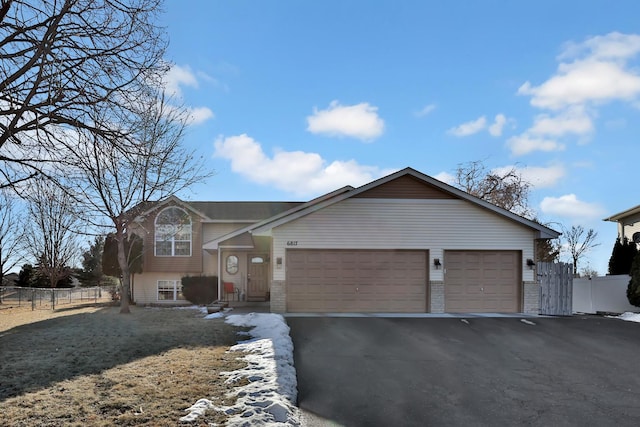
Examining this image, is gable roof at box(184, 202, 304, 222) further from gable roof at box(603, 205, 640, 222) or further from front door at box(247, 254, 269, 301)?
gable roof at box(603, 205, 640, 222)

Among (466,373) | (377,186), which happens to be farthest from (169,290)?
(466,373)

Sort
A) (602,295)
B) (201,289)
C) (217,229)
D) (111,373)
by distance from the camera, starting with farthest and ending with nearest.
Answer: (217,229), (201,289), (602,295), (111,373)

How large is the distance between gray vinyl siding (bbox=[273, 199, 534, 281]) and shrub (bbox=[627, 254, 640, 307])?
442 cm

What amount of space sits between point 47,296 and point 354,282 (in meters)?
16.0

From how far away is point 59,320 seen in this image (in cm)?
1485

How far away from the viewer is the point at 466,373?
28.0 ft

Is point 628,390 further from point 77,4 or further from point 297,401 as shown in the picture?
point 77,4

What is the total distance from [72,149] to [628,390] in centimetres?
1005

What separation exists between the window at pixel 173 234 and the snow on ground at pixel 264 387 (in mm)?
12265

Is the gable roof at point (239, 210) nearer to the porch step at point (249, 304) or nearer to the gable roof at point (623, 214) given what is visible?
the porch step at point (249, 304)

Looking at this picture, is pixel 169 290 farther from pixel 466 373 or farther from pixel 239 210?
pixel 466 373

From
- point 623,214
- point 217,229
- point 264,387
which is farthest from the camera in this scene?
point 623,214

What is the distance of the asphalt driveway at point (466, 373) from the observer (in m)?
6.54

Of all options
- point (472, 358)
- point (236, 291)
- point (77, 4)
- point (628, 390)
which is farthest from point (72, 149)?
point (236, 291)
